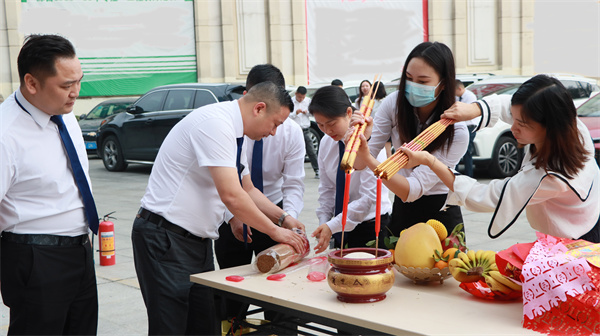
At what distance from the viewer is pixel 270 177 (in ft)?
12.6

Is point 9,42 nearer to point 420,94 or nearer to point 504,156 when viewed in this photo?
point 504,156

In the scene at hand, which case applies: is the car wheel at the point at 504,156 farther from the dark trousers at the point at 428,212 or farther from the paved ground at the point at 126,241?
the dark trousers at the point at 428,212

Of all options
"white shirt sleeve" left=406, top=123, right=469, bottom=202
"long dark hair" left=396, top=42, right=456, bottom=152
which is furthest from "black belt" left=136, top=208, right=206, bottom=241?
"long dark hair" left=396, top=42, right=456, bottom=152

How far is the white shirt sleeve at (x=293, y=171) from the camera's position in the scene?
3.77 meters

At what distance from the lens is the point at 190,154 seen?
9.41ft

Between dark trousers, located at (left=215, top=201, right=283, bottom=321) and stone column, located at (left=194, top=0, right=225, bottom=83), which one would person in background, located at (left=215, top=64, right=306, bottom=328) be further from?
stone column, located at (left=194, top=0, right=225, bottom=83)

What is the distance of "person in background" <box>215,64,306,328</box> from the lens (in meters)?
3.73

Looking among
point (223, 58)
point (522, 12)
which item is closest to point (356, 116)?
point (223, 58)

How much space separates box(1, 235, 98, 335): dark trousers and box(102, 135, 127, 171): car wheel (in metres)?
10.3

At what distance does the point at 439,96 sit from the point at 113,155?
35.7 ft

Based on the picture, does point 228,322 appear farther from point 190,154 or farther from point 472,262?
point 472,262

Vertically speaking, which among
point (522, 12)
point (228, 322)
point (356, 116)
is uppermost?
point (522, 12)

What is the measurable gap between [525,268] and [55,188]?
71.9 inches

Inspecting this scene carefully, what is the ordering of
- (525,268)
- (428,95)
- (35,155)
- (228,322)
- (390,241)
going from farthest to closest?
1. (228,322)
2. (428,95)
3. (390,241)
4. (35,155)
5. (525,268)
